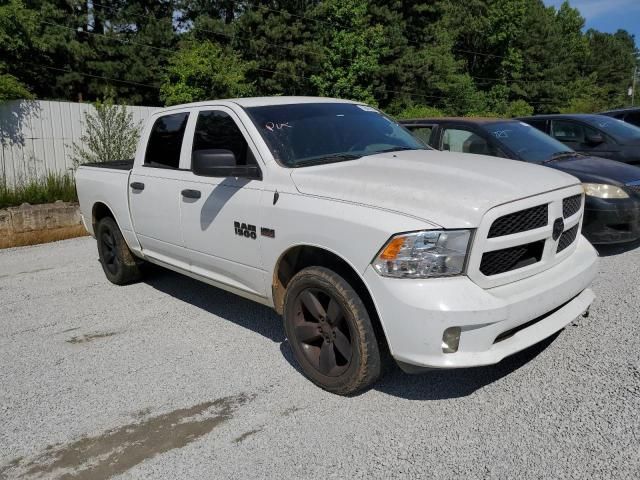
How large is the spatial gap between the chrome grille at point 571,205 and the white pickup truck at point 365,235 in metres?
0.01

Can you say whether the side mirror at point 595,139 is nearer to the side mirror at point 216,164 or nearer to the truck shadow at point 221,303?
the truck shadow at point 221,303

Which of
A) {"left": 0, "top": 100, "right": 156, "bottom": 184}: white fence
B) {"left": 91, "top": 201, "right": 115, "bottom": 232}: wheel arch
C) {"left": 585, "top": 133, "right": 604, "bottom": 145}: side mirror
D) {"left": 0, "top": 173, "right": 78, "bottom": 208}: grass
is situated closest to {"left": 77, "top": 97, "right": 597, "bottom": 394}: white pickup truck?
{"left": 91, "top": 201, "right": 115, "bottom": 232}: wheel arch

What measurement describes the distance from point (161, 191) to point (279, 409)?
241 cm

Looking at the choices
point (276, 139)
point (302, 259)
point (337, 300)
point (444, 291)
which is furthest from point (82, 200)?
point (444, 291)

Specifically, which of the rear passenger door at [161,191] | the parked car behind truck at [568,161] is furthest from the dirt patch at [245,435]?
the parked car behind truck at [568,161]

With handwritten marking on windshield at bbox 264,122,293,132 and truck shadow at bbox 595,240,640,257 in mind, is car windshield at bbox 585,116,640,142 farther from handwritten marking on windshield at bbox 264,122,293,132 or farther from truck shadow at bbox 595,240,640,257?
handwritten marking on windshield at bbox 264,122,293,132

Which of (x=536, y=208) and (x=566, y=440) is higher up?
(x=536, y=208)

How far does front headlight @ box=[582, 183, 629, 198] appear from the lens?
6.05m

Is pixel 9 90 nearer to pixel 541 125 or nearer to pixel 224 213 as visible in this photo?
pixel 224 213

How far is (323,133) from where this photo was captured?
4.31 meters

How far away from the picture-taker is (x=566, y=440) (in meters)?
2.88

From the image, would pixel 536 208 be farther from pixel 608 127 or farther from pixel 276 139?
pixel 608 127

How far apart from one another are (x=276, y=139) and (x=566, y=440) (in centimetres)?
268

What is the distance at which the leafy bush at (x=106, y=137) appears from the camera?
11.2 m
